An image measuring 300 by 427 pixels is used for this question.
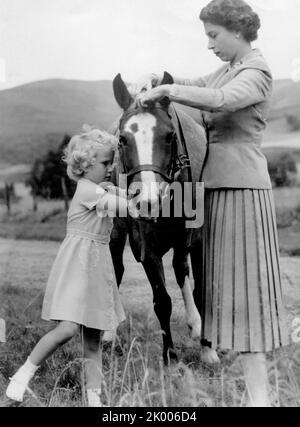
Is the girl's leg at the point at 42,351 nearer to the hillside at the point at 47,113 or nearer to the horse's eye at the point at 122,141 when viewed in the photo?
the horse's eye at the point at 122,141

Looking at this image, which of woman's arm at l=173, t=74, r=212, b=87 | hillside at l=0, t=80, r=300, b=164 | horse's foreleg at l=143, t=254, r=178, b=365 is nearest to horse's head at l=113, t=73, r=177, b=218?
woman's arm at l=173, t=74, r=212, b=87

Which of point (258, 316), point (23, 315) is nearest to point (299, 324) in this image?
point (258, 316)

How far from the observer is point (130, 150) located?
3.76 m

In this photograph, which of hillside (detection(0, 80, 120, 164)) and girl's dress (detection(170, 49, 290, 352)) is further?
hillside (detection(0, 80, 120, 164))

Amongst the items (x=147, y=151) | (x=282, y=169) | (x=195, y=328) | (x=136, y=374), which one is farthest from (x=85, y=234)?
(x=282, y=169)

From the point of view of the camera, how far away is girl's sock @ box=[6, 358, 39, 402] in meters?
3.41

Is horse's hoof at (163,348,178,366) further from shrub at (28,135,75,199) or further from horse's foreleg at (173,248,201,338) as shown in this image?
shrub at (28,135,75,199)

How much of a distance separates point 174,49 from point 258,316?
2431mm

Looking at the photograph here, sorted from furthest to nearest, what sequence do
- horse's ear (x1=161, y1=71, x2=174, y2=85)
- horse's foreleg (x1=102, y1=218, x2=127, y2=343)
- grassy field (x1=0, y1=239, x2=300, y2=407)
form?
horse's foreleg (x1=102, y1=218, x2=127, y2=343)
horse's ear (x1=161, y1=71, x2=174, y2=85)
grassy field (x1=0, y1=239, x2=300, y2=407)

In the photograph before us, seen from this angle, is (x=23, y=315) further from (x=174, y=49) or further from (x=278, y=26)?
(x=278, y=26)

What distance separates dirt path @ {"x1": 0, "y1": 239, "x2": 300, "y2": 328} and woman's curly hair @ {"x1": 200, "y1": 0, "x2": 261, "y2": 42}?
2536 mm

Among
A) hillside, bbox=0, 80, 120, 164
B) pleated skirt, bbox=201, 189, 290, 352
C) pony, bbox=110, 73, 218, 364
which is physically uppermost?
hillside, bbox=0, 80, 120, 164

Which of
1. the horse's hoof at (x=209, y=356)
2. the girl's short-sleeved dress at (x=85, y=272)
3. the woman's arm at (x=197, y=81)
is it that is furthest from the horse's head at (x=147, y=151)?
the horse's hoof at (x=209, y=356)

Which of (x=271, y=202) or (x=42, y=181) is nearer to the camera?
(x=271, y=202)
